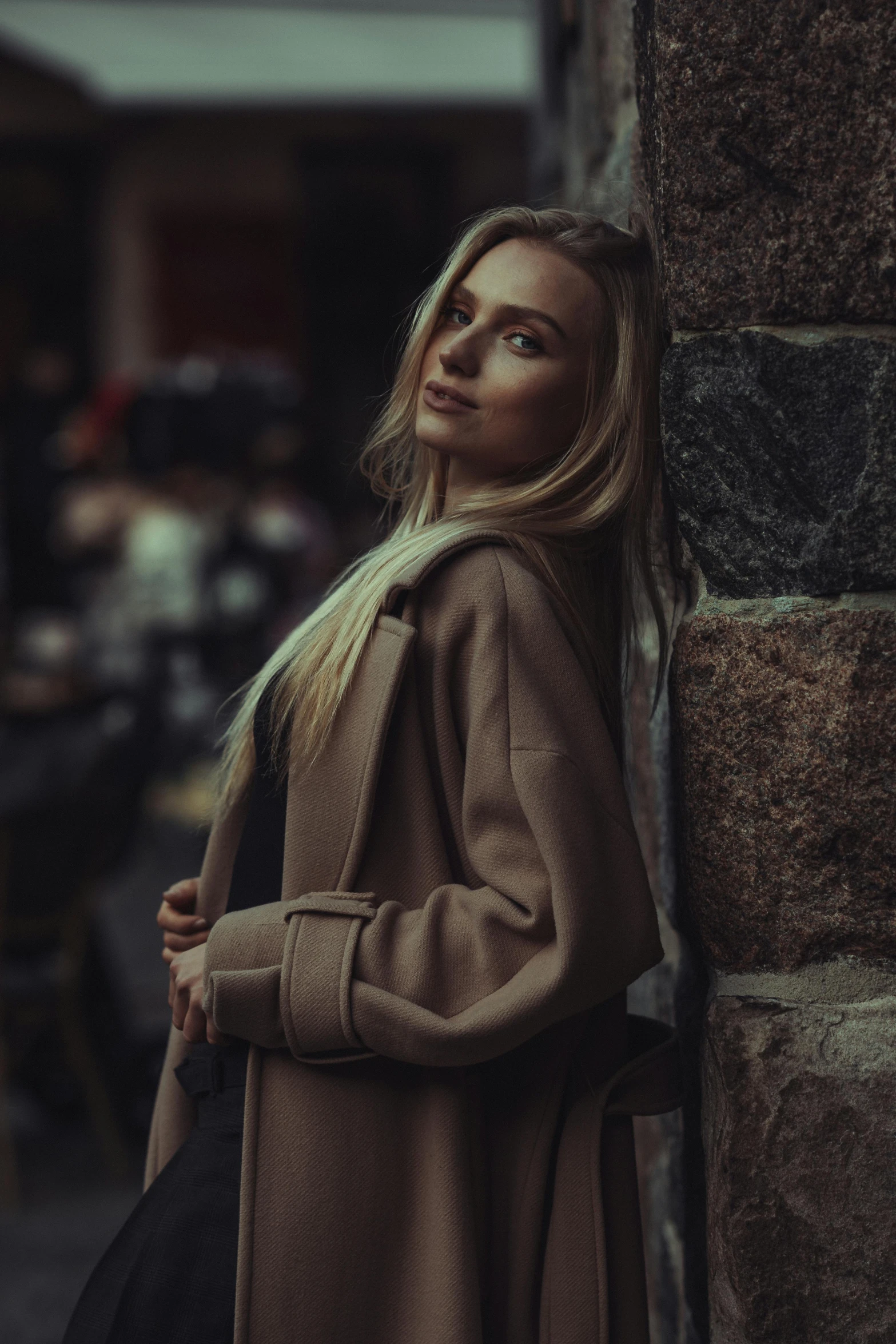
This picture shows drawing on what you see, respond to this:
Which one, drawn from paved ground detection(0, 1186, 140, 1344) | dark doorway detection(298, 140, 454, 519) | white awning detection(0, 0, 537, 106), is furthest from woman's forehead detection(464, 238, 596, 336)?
dark doorway detection(298, 140, 454, 519)

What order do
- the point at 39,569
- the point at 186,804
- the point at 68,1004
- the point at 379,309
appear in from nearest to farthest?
the point at 68,1004 < the point at 186,804 < the point at 39,569 < the point at 379,309

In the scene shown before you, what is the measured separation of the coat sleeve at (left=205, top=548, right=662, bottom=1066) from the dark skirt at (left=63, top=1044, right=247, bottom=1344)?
16 centimetres

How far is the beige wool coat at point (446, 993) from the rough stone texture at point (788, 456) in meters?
0.18

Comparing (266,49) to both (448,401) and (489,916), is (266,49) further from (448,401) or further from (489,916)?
(489,916)

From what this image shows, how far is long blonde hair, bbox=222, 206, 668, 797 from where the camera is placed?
132 cm

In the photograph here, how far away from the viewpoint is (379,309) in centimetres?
1032

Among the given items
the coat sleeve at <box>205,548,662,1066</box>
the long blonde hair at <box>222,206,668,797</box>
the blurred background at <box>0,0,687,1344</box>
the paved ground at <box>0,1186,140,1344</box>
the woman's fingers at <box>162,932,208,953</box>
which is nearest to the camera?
the coat sleeve at <box>205,548,662,1066</box>

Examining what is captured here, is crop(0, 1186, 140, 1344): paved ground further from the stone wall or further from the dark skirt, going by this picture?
the stone wall

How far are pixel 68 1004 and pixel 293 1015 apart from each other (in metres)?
2.73

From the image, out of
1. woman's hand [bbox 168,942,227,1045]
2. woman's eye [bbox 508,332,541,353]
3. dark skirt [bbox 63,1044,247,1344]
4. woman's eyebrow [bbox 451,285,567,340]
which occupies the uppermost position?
woman's eyebrow [bbox 451,285,567,340]

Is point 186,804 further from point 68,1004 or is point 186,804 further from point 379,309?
point 379,309

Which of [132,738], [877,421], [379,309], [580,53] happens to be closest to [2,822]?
[132,738]

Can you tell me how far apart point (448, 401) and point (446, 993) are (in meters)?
0.56

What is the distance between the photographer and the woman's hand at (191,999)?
1338 mm
